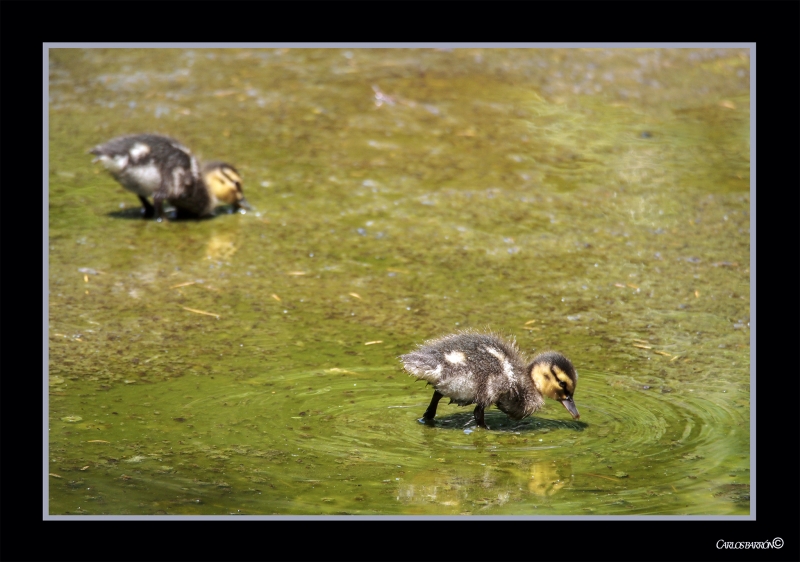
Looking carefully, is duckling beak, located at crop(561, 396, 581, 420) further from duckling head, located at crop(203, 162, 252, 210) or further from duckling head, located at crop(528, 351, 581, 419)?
duckling head, located at crop(203, 162, 252, 210)

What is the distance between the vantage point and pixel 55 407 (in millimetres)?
5961

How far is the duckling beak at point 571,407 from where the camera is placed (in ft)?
19.4

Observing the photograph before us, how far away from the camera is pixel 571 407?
19.6ft

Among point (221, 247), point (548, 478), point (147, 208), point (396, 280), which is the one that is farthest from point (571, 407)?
point (147, 208)

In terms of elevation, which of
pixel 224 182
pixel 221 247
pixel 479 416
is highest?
pixel 224 182

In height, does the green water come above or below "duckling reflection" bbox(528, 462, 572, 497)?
above

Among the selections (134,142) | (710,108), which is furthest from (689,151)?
(134,142)

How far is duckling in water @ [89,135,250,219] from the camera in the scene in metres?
8.99

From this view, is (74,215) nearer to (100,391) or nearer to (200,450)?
(100,391)

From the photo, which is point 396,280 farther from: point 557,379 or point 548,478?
point 548,478

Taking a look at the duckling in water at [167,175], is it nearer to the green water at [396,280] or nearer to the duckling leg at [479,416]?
the green water at [396,280]

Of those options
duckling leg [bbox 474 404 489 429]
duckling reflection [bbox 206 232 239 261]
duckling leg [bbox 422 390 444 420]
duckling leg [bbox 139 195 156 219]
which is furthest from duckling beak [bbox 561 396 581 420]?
duckling leg [bbox 139 195 156 219]

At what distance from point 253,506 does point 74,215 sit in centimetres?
527

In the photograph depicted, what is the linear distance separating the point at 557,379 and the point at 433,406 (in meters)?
0.71
